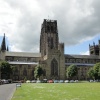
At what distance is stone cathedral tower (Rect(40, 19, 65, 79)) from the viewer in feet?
476

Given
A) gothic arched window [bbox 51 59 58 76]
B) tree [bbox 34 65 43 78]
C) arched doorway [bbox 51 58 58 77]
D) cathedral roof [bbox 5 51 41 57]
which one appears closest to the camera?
tree [bbox 34 65 43 78]

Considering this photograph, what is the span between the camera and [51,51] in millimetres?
148000

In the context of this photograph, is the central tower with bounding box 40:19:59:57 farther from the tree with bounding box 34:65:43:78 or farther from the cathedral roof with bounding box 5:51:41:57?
the tree with bounding box 34:65:43:78

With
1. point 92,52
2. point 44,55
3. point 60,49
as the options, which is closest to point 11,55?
point 44,55

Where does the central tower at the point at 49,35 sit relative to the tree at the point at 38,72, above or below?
above

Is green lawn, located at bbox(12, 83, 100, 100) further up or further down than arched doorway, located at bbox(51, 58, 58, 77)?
further down

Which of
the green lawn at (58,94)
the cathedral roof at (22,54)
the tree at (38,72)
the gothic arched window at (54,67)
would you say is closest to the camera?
the green lawn at (58,94)

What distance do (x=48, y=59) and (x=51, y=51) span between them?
532cm

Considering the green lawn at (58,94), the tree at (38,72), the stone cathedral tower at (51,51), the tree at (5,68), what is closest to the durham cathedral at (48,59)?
the stone cathedral tower at (51,51)

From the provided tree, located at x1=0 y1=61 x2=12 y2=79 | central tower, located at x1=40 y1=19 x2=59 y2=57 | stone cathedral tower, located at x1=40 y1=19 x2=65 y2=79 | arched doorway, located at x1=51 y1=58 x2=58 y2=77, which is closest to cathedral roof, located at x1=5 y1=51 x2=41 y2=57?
stone cathedral tower, located at x1=40 y1=19 x2=65 y2=79

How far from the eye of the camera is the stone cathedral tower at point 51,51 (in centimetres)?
14515

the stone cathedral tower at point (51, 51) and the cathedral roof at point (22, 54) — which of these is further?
the cathedral roof at point (22, 54)

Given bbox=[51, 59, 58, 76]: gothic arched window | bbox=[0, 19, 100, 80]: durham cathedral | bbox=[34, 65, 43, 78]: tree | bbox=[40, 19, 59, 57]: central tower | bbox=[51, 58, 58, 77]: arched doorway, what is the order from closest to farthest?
bbox=[34, 65, 43, 78]: tree
bbox=[51, 58, 58, 77]: arched doorway
bbox=[51, 59, 58, 76]: gothic arched window
bbox=[0, 19, 100, 80]: durham cathedral
bbox=[40, 19, 59, 57]: central tower

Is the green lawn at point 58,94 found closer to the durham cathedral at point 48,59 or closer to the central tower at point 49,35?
the durham cathedral at point 48,59
